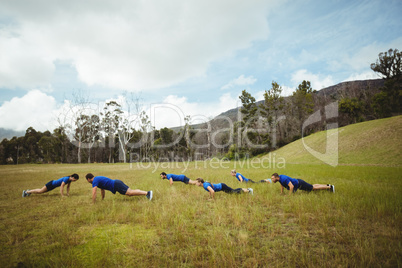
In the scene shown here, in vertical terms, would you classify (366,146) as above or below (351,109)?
below

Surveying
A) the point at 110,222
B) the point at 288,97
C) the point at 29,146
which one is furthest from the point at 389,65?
the point at 29,146

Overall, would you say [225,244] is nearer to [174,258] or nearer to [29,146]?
[174,258]

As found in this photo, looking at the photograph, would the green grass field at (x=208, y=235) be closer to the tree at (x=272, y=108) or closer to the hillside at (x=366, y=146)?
the hillside at (x=366, y=146)

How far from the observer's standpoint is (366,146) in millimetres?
26438

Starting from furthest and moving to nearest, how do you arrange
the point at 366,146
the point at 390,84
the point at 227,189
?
the point at 390,84, the point at 366,146, the point at 227,189

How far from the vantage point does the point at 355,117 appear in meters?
44.2

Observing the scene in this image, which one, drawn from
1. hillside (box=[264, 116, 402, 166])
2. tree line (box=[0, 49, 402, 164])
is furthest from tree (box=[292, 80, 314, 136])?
hillside (box=[264, 116, 402, 166])

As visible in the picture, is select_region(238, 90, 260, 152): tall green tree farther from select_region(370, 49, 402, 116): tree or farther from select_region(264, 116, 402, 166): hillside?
select_region(370, 49, 402, 116): tree

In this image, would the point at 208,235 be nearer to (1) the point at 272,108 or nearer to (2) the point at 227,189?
(2) the point at 227,189

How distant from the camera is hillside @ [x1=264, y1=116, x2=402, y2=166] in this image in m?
22.2

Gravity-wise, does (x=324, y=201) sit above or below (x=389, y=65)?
below

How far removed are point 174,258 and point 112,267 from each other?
3.57 ft

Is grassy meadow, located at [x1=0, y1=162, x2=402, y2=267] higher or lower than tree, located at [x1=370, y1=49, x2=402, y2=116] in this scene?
lower

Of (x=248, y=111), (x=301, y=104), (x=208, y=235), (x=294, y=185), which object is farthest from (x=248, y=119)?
(x=208, y=235)
